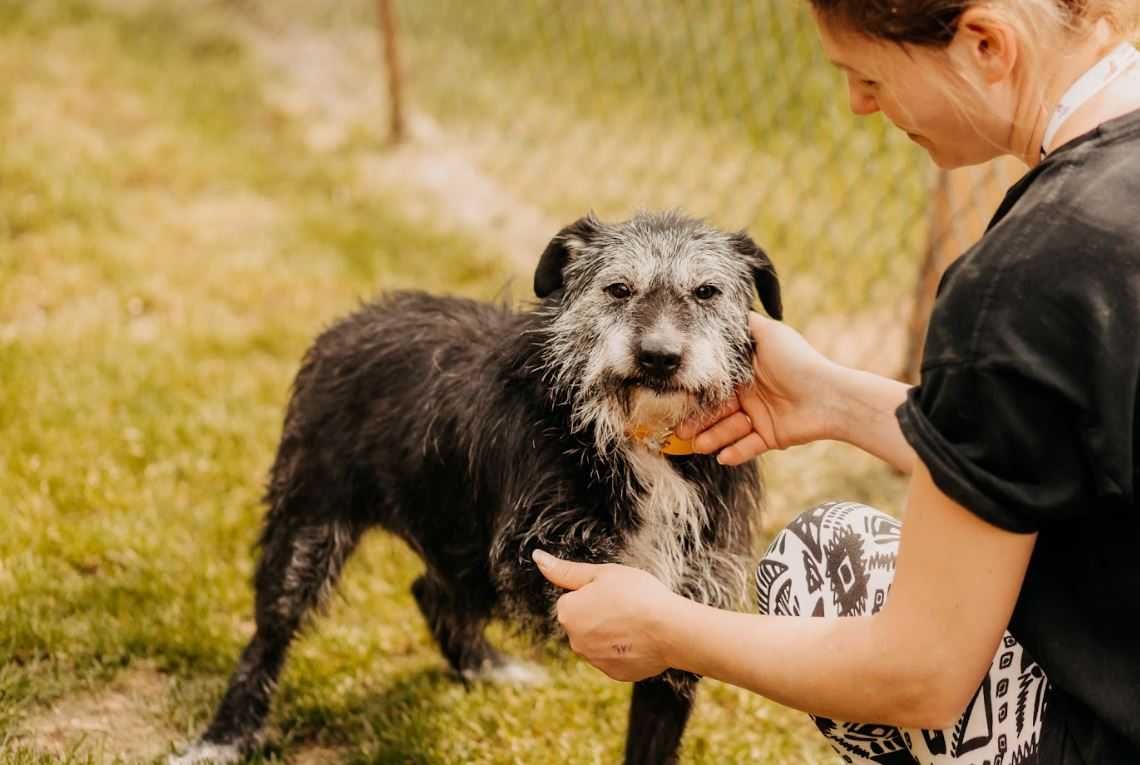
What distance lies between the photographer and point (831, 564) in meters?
2.36

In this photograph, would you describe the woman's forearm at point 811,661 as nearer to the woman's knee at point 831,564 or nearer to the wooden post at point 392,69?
the woman's knee at point 831,564

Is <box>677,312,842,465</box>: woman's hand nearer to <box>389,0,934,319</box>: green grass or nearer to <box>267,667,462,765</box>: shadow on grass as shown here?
<box>267,667,462,765</box>: shadow on grass

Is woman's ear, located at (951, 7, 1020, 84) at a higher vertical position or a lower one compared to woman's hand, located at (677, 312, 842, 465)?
higher

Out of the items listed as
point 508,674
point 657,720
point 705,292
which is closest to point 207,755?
point 508,674

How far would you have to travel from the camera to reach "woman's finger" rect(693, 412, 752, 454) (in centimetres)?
266

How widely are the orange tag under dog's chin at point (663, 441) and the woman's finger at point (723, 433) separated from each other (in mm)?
23

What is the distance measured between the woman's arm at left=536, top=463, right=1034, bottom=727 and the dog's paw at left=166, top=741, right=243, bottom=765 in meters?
1.36

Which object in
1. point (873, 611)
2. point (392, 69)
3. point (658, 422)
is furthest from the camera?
point (392, 69)

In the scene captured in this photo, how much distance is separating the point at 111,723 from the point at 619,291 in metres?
1.79

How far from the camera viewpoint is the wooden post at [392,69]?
750cm

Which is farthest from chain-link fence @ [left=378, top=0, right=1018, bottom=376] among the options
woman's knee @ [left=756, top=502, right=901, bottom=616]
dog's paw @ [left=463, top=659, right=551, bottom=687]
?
woman's knee @ [left=756, top=502, right=901, bottom=616]

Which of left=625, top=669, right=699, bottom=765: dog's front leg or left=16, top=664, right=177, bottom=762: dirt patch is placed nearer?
left=625, top=669, right=699, bottom=765: dog's front leg

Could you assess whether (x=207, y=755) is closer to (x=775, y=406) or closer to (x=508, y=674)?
(x=508, y=674)

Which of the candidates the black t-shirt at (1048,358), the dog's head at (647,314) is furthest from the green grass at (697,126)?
the black t-shirt at (1048,358)
